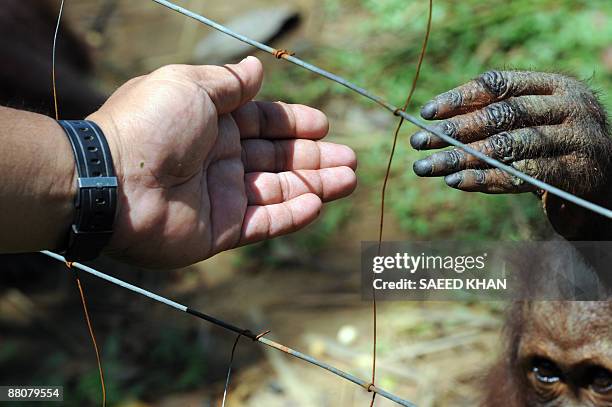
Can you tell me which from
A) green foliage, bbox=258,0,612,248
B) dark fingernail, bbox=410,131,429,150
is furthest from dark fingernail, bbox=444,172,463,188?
green foliage, bbox=258,0,612,248

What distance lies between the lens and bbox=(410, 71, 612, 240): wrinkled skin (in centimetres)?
208

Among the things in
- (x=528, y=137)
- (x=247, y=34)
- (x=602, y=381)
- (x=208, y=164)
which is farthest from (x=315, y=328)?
(x=247, y=34)

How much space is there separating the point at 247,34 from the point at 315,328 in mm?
2585

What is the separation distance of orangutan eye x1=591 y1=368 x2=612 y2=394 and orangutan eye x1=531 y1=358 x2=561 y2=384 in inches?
4.9

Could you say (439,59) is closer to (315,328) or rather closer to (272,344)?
(315,328)

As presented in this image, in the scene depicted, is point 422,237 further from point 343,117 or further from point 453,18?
point 453,18

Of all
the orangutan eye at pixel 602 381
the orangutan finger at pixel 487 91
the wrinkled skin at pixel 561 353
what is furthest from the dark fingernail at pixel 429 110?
the orangutan eye at pixel 602 381

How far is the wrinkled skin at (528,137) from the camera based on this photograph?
208 cm

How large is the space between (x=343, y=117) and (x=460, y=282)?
2886mm

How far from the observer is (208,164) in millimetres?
2275

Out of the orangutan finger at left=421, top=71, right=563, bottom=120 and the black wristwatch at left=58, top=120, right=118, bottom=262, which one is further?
the orangutan finger at left=421, top=71, right=563, bottom=120

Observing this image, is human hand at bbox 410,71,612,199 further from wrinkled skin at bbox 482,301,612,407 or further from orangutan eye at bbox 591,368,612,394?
orangutan eye at bbox 591,368,612,394

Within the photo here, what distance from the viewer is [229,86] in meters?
2.21

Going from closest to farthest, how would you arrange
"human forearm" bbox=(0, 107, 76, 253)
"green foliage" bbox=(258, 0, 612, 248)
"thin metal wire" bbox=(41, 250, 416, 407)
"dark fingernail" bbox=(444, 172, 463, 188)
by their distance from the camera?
"thin metal wire" bbox=(41, 250, 416, 407) → "human forearm" bbox=(0, 107, 76, 253) → "dark fingernail" bbox=(444, 172, 463, 188) → "green foliage" bbox=(258, 0, 612, 248)
